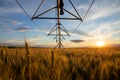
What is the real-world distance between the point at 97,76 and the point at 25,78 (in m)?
0.83

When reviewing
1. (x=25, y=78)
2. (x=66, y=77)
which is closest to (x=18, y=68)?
(x=25, y=78)

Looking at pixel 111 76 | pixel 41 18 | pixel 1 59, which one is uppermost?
pixel 41 18

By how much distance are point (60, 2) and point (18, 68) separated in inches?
238

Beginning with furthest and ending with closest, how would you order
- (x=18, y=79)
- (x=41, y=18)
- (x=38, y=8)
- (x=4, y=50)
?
1. (x=41, y=18)
2. (x=38, y=8)
3. (x=4, y=50)
4. (x=18, y=79)

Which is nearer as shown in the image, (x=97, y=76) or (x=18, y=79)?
(x=18, y=79)

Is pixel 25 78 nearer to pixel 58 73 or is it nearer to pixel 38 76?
pixel 38 76

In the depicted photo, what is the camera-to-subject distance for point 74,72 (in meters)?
2.60

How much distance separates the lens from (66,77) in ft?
7.15

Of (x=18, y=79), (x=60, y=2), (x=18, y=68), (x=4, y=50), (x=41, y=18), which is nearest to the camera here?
(x=18, y=79)

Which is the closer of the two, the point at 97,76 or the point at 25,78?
the point at 25,78

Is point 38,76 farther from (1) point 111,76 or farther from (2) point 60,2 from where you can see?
(2) point 60,2

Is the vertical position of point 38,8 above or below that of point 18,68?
above

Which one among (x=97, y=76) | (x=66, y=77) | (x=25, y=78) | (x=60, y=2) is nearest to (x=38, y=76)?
(x=25, y=78)

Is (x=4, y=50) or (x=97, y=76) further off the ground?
(x=4, y=50)
